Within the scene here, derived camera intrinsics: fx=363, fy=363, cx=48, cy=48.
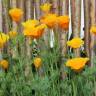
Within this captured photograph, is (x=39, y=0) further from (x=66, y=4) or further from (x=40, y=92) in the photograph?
(x=40, y=92)

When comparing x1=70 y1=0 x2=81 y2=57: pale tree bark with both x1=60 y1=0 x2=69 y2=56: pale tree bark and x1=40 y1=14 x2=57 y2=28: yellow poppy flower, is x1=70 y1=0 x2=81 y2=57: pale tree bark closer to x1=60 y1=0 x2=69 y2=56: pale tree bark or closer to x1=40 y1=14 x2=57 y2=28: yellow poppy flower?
x1=60 y1=0 x2=69 y2=56: pale tree bark

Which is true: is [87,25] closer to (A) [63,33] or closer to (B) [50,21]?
(A) [63,33]

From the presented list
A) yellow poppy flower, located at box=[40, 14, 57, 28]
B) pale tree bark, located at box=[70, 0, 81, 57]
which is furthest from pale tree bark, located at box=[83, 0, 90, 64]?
yellow poppy flower, located at box=[40, 14, 57, 28]

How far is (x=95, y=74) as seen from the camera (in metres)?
1.69

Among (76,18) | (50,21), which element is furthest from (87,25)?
(50,21)

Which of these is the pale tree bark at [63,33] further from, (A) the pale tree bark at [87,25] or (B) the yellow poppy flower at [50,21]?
(B) the yellow poppy flower at [50,21]

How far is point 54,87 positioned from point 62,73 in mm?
284

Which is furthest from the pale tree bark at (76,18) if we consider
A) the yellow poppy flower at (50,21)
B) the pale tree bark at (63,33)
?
the yellow poppy flower at (50,21)

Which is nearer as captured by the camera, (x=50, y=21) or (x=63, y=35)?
(x=50, y=21)

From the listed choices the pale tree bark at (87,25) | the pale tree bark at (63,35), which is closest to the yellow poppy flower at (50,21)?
the pale tree bark at (63,35)

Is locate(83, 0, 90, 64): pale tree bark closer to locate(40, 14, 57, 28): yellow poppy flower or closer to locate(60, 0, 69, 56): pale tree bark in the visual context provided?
locate(60, 0, 69, 56): pale tree bark

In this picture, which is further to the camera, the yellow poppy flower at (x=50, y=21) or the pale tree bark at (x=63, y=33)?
the pale tree bark at (x=63, y=33)

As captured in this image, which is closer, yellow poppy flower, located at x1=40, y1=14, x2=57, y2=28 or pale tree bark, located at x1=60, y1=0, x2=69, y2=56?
yellow poppy flower, located at x1=40, y1=14, x2=57, y2=28

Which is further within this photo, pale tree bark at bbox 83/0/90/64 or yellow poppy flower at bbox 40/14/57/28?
pale tree bark at bbox 83/0/90/64
